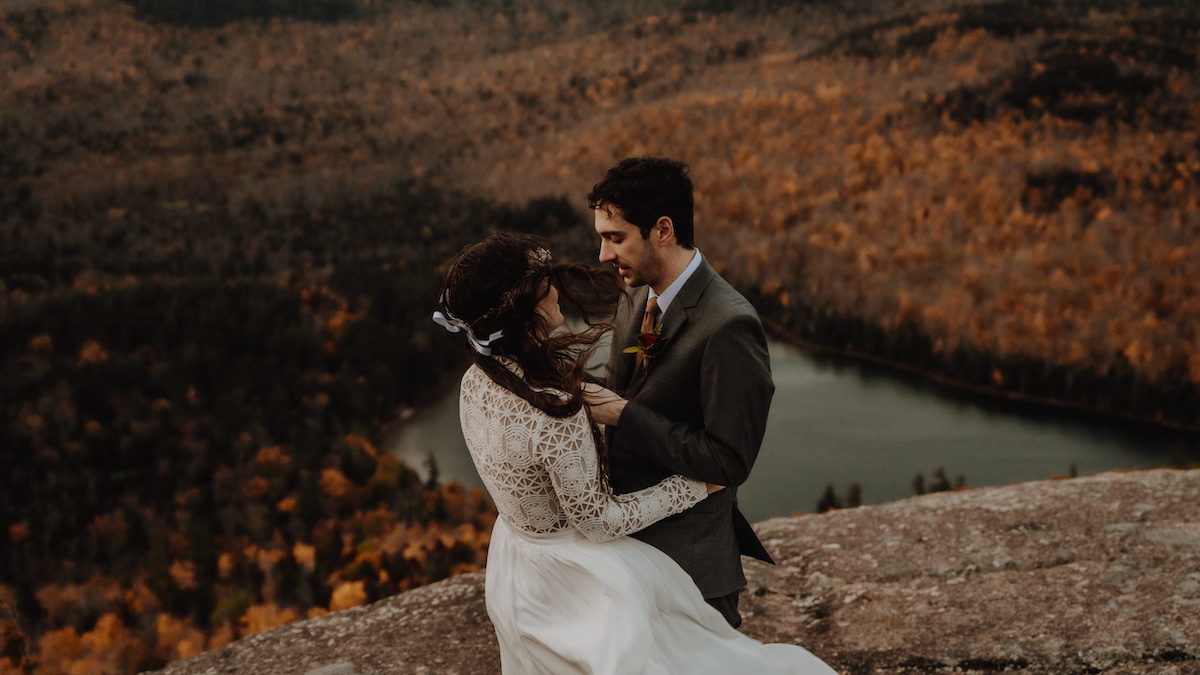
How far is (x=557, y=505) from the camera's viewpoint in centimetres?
284

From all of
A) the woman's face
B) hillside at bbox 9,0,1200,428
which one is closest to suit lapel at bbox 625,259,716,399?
the woman's face

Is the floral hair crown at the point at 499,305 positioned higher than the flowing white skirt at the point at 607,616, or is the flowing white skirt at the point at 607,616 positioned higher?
the floral hair crown at the point at 499,305

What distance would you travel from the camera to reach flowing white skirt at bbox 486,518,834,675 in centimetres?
271

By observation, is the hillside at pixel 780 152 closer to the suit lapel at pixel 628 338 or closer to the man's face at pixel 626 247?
the suit lapel at pixel 628 338

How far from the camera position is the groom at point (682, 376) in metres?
2.71

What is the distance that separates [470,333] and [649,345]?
0.64m

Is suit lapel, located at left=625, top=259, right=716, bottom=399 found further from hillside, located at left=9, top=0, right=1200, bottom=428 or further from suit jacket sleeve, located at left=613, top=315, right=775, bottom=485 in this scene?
hillside, located at left=9, top=0, right=1200, bottom=428

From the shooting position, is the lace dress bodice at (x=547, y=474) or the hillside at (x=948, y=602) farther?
the hillside at (x=948, y=602)

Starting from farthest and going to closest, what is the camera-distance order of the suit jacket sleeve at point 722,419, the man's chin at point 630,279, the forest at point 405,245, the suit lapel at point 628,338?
1. the forest at point 405,245
2. the suit lapel at point 628,338
3. the man's chin at point 630,279
4. the suit jacket sleeve at point 722,419

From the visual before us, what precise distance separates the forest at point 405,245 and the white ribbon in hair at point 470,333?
18.5 ft

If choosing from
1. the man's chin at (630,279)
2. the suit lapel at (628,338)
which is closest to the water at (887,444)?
the suit lapel at (628,338)

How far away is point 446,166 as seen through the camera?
113 ft

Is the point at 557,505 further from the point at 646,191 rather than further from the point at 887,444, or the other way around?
the point at 887,444

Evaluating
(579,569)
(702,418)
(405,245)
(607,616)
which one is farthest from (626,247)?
(405,245)
